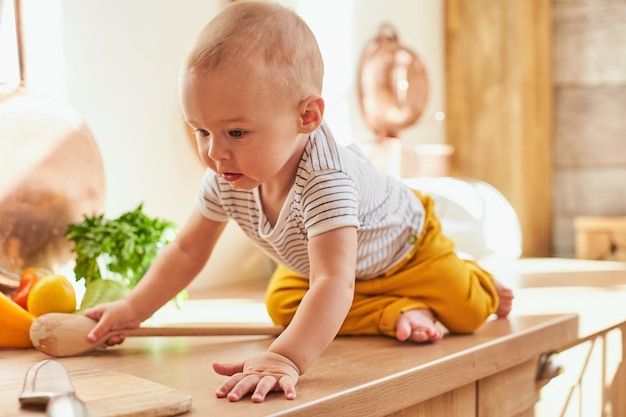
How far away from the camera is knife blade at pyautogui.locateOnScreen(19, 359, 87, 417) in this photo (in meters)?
0.78

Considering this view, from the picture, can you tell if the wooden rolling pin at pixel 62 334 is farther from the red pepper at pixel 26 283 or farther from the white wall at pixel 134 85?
the white wall at pixel 134 85

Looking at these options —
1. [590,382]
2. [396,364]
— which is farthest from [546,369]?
[396,364]

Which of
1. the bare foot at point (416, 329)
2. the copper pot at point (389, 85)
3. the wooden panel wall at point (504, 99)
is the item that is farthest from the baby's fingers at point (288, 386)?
the wooden panel wall at point (504, 99)

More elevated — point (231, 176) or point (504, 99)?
point (504, 99)

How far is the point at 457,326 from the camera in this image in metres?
1.27

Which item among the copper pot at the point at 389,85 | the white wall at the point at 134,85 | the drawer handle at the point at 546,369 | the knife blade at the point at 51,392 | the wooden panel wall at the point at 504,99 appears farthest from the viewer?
the wooden panel wall at the point at 504,99

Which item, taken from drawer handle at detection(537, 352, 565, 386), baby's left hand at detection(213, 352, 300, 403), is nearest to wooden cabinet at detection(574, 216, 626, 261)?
drawer handle at detection(537, 352, 565, 386)

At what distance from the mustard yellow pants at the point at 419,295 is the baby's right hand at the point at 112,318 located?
23 centimetres

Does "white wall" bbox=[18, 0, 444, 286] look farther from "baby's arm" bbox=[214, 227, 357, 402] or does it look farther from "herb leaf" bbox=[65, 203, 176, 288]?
"baby's arm" bbox=[214, 227, 357, 402]

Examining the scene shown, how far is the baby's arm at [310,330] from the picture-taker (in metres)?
0.91

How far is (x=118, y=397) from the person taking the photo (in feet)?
2.82

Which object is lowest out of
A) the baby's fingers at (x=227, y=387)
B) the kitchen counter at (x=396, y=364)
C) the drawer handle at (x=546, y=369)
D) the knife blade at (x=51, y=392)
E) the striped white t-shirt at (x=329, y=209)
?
the drawer handle at (x=546, y=369)

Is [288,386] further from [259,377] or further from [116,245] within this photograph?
[116,245]

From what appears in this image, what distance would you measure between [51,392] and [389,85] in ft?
5.49
